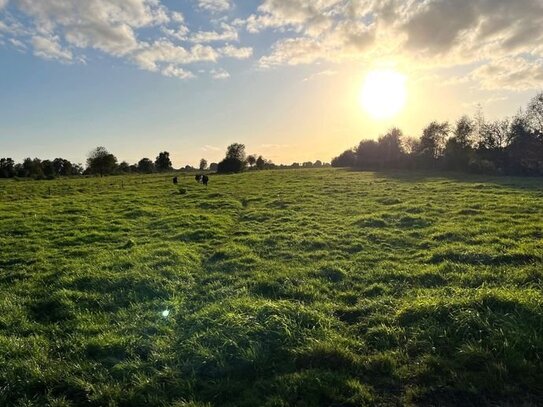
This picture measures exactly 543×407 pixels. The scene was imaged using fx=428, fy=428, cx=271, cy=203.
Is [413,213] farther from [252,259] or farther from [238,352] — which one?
[238,352]

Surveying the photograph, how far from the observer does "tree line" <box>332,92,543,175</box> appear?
65.6m

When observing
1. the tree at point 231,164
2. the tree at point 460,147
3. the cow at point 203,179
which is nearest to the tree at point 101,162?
the tree at point 231,164

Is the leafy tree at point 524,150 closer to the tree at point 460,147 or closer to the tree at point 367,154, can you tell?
the tree at point 460,147

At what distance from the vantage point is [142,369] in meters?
7.23

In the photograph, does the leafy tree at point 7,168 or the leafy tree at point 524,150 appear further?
the leafy tree at point 7,168

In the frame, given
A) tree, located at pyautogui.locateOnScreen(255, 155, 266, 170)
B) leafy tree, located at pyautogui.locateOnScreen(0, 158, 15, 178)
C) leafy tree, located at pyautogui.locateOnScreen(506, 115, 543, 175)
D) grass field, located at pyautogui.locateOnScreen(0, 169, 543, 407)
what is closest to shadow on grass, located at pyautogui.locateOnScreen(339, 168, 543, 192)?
leafy tree, located at pyautogui.locateOnScreen(506, 115, 543, 175)

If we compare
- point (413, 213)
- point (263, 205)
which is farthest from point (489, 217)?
point (263, 205)

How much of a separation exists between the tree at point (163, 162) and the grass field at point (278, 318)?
102m

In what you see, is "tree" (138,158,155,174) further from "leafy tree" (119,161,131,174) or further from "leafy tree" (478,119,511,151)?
"leafy tree" (478,119,511,151)

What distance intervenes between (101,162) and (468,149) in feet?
250

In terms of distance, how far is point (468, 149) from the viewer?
72.1 m

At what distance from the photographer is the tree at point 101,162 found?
9756 centimetres

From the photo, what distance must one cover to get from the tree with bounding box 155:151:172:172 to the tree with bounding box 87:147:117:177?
16896mm

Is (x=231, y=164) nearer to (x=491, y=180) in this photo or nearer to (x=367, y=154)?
(x=367, y=154)
